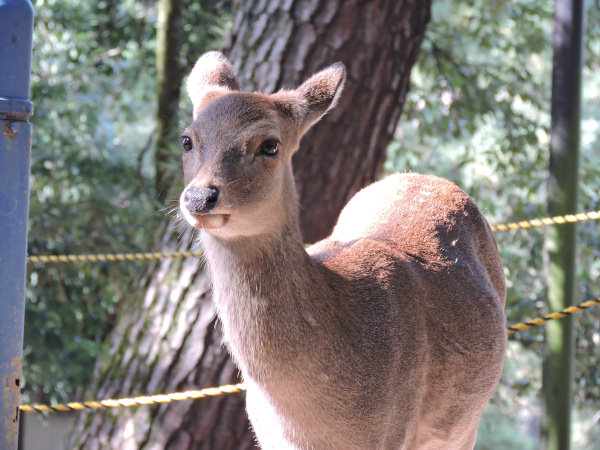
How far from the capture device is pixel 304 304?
95.0 inches

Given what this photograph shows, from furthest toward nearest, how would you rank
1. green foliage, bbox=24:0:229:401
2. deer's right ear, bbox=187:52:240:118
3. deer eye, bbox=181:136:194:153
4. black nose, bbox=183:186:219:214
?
1. green foliage, bbox=24:0:229:401
2. deer's right ear, bbox=187:52:240:118
3. deer eye, bbox=181:136:194:153
4. black nose, bbox=183:186:219:214

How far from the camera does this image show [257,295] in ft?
7.84

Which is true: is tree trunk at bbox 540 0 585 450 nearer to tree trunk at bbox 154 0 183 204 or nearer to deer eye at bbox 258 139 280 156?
deer eye at bbox 258 139 280 156

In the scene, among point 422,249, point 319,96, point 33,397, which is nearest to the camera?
point 319,96

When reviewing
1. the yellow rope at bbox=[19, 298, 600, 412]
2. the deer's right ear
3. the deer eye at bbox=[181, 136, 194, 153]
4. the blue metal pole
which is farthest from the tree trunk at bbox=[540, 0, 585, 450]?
the blue metal pole

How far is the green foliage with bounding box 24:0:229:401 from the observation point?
680 centimetres

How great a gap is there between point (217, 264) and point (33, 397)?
7089 mm

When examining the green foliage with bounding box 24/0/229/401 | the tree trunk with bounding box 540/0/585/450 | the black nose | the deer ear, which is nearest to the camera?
the black nose

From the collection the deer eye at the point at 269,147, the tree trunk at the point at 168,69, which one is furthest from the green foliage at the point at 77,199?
the deer eye at the point at 269,147

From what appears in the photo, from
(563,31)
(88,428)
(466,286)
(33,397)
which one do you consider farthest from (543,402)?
(33,397)

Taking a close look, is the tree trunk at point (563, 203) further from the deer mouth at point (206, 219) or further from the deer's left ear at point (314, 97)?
the deer mouth at point (206, 219)

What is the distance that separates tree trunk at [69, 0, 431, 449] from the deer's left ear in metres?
1.91

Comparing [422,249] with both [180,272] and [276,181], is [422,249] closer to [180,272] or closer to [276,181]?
[276,181]

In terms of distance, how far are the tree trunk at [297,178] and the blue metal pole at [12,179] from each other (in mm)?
2075
